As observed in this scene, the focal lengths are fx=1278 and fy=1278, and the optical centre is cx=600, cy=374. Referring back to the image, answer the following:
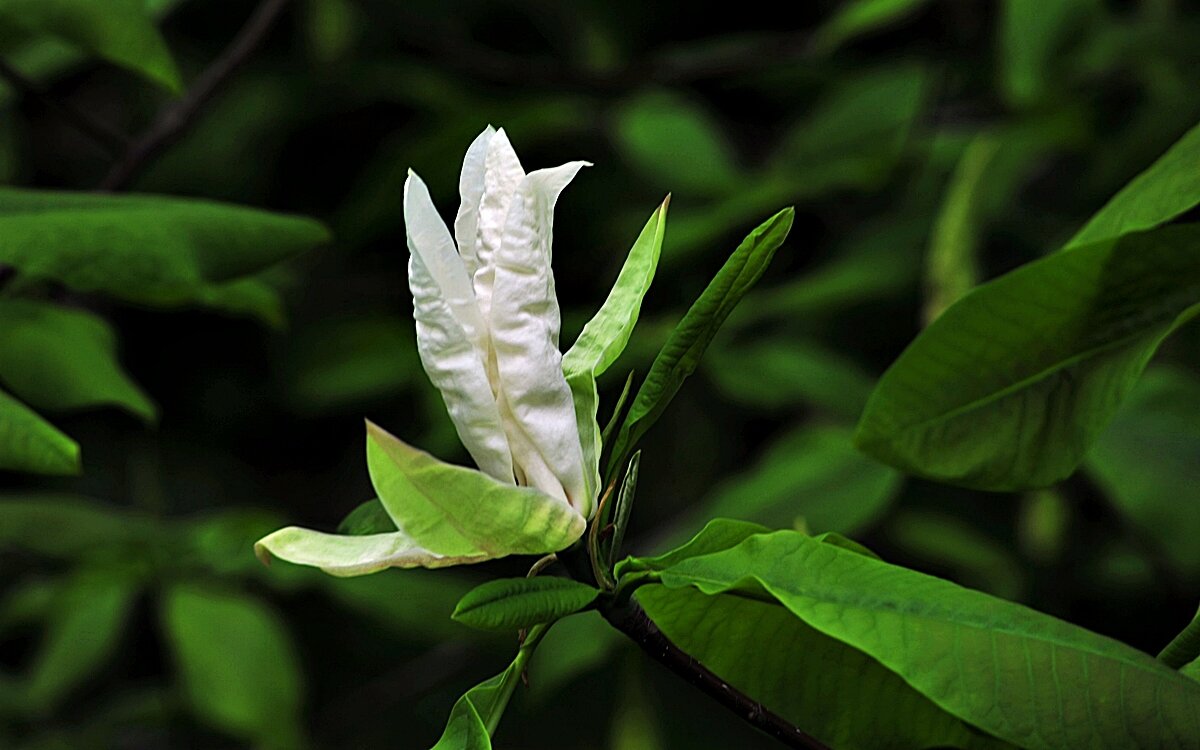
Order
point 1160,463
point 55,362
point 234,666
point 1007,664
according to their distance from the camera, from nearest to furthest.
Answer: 1. point 1007,664
2. point 55,362
3. point 1160,463
4. point 234,666

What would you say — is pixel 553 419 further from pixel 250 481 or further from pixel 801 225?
pixel 250 481

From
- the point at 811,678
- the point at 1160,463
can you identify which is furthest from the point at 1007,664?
the point at 1160,463

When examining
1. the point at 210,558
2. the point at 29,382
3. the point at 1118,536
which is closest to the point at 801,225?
the point at 1118,536

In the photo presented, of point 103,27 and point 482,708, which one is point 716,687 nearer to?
point 482,708

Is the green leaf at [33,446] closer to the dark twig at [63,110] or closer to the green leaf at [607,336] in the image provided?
the green leaf at [607,336]

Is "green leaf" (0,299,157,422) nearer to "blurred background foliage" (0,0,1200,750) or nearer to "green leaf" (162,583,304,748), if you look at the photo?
"blurred background foliage" (0,0,1200,750)

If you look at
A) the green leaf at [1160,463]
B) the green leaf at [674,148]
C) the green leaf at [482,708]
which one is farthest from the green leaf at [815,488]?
the green leaf at [482,708]
